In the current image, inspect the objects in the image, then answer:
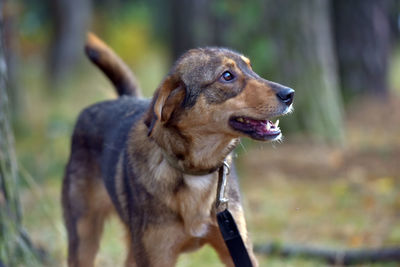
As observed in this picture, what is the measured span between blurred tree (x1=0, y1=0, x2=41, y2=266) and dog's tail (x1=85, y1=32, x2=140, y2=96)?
2.30 ft

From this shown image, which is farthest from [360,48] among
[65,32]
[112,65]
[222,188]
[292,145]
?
[65,32]

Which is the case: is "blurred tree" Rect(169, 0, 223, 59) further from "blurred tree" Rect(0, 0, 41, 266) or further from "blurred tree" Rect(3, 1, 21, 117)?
"blurred tree" Rect(0, 0, 41, 266)

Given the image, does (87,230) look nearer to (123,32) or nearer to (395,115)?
(395,115)

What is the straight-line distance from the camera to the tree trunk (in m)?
9.57

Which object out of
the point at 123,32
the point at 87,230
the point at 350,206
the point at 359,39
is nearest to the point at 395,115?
the point at 359,39

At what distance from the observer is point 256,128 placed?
4.05 meters

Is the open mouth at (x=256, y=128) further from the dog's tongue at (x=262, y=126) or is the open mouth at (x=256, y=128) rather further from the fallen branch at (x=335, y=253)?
the fallen branch at (x=335, y=253)

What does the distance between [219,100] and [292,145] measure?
5.36 metres

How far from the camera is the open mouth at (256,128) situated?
3.98 metres

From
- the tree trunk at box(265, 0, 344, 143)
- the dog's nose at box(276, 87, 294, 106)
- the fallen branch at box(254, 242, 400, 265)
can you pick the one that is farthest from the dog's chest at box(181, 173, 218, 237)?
the tree trunk at box(265, 0, 344, 143)

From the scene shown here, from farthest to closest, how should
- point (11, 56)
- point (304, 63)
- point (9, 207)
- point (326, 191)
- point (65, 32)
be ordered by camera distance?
point (65, 32) < point (11, 56) < point (304, 63) < point (326, 191) < point (9, 207)

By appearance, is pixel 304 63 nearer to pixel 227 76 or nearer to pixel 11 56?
pixel 11 56

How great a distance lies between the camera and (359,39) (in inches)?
496

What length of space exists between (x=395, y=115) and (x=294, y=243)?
6.01 m
